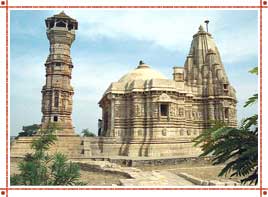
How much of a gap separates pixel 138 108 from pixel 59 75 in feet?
22.4

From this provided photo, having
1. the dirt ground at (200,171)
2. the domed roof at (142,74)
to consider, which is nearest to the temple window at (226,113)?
the domed roof at (142,74)

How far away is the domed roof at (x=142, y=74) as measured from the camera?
2406 centimetres

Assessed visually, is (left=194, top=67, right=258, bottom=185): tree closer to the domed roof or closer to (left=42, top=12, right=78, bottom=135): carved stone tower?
(left=42, top=12, right=78, bottom=135): carved stone tower

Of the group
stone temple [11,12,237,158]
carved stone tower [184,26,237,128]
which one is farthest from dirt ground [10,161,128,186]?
carved stone tower [184,26,237,128]

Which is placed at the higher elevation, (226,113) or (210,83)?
(210,83)

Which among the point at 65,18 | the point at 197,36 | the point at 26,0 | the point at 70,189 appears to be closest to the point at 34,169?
the point at 70,189

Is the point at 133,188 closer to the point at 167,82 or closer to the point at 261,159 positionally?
the point at 261,159

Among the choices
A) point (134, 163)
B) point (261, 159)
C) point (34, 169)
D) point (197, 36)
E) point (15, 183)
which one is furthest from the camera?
point (197, 36)

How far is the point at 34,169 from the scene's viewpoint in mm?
8812

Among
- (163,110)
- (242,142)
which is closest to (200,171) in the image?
(163,110)

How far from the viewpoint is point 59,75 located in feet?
73.4

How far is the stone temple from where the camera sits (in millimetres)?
20156

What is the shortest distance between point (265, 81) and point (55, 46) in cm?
1948

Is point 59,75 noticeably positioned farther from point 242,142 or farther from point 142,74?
point 242,142
